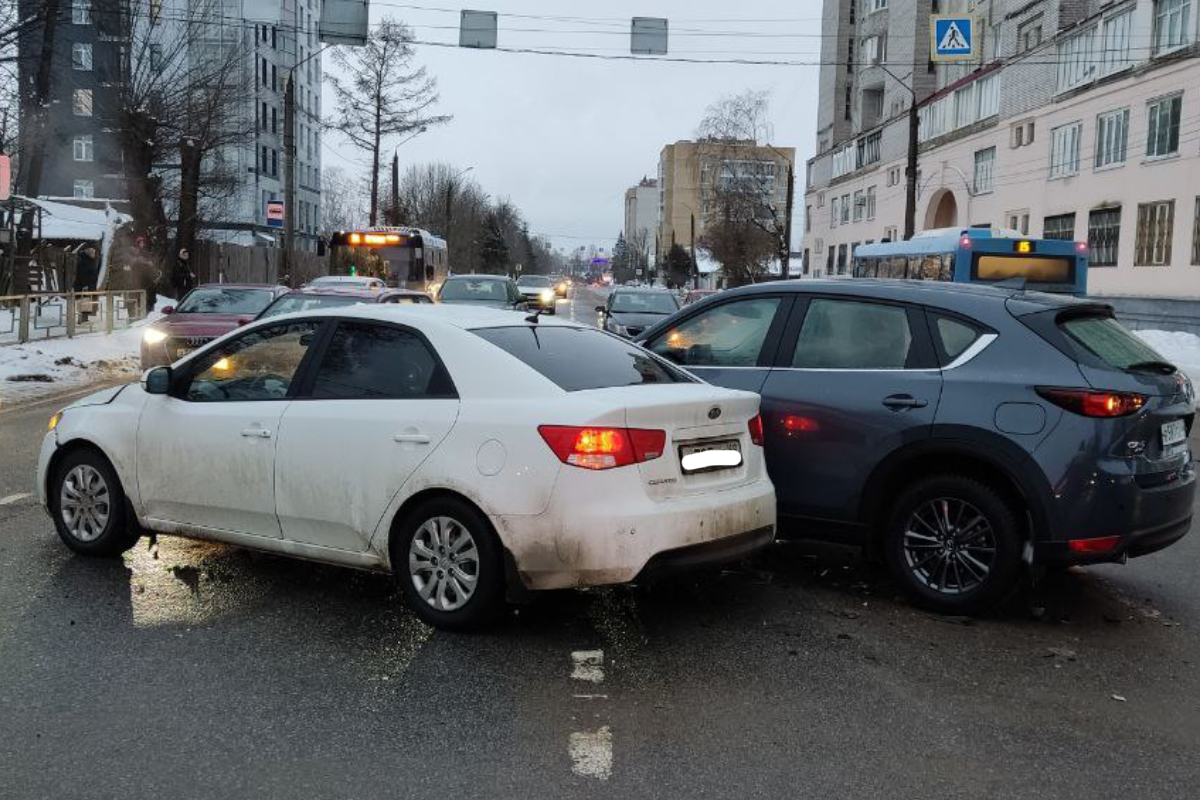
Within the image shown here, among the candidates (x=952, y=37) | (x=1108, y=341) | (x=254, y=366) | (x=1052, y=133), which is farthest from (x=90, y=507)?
(x=1052, y=133)

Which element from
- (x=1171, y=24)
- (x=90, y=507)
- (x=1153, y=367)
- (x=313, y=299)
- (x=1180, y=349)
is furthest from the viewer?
(x=1171, y=24)

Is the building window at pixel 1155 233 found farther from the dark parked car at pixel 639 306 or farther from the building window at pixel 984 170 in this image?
the dark parked car at pixel 639 306

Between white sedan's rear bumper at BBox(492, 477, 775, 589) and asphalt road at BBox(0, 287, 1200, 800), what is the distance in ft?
1.29

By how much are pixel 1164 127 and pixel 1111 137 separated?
3.03 m

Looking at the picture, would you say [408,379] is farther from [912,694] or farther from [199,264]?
[199,264]

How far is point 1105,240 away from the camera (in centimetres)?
3222

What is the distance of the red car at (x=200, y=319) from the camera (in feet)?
50.8

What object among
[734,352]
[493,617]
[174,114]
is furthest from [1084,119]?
[493,617]

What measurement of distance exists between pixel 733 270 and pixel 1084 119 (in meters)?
32.7

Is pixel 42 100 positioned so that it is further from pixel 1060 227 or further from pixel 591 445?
pixel 591 445

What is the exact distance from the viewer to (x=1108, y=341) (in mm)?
5727

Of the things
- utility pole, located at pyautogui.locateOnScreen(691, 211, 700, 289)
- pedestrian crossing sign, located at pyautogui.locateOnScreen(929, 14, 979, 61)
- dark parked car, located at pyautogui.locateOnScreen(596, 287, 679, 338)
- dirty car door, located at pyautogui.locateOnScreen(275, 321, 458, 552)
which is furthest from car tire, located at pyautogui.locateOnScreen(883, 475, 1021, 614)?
utility pole, located at pyautogui.locateOnScreen(691, 211, 700, 289)

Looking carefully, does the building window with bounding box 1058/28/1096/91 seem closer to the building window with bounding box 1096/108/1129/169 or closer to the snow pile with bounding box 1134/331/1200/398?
the building window with bounding box 1096/108/1129/169

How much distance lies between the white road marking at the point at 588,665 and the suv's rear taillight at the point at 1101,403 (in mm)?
2483
